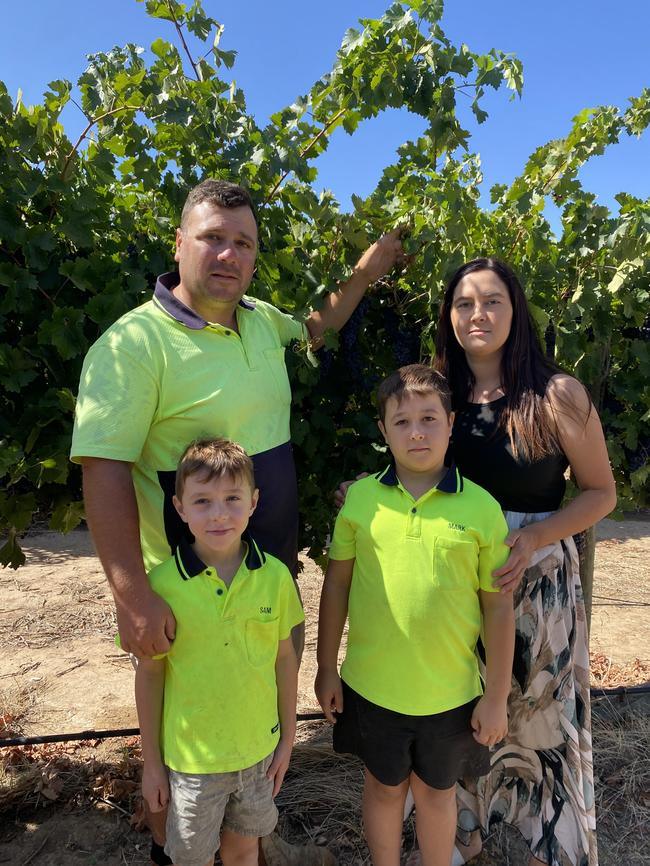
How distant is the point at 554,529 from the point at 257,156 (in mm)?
1615

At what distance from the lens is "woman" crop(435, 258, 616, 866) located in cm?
212

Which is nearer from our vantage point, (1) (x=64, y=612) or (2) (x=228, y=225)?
(2) (x=228, y=225)

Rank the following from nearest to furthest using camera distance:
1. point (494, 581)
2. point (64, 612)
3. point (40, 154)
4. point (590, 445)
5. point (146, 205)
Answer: point (494, 581) → point (590, 445) → point (40, 154) → point (146, 205) → point (64, 612)

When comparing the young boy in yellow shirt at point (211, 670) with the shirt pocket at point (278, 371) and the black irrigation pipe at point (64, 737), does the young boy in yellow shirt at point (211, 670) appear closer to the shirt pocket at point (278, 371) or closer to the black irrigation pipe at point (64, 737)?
the shirt pocket at point (278, 371)

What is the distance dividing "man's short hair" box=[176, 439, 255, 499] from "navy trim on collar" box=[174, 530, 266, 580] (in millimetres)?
146

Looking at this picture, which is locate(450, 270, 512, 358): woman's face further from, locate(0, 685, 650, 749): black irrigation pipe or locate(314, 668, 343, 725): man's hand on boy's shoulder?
locate(0, 685, 650, 749): black irrigation pipe

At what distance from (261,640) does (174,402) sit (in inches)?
27.4

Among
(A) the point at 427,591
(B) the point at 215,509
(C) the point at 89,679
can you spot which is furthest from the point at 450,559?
(C) the point at 89,679

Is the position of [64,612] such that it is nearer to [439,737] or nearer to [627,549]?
[439,737]

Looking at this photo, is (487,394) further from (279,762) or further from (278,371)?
(279,762)

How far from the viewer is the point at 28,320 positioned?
2434 mm

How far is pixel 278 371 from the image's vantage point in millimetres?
2111

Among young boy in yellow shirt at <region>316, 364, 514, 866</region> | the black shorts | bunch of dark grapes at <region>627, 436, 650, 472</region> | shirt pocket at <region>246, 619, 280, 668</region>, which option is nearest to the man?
shirt pocket at <region>246, 619, 280, 668</region>

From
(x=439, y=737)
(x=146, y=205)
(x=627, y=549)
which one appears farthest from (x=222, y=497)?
(x=627, y=549)
